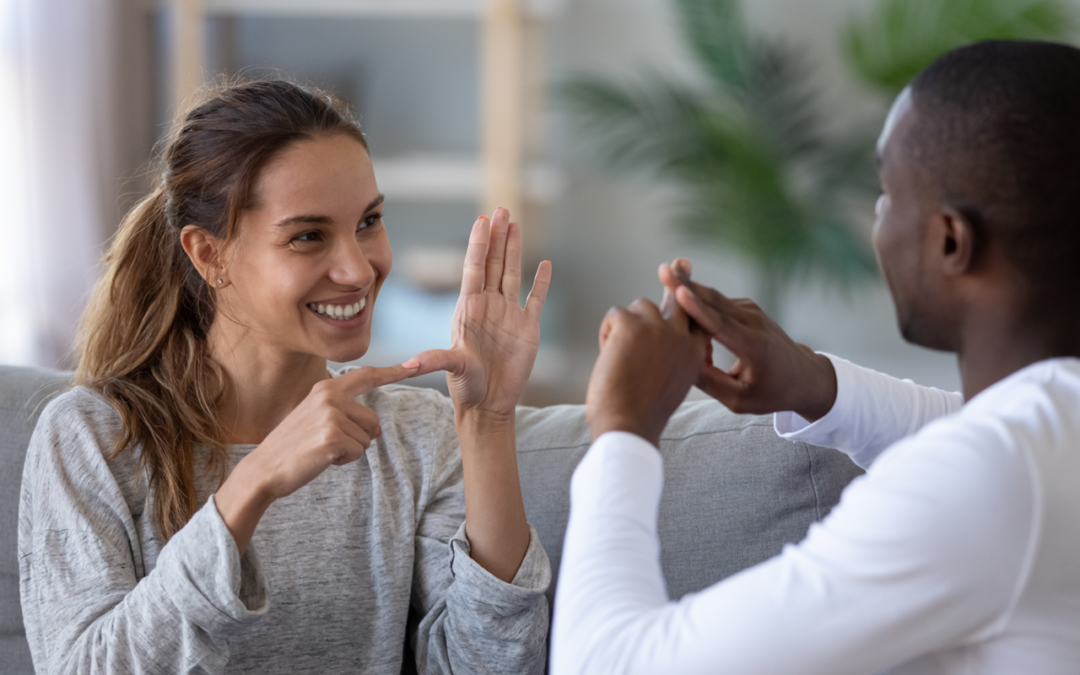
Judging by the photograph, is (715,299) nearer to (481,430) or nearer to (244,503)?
(481,430)

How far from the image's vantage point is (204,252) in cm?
131

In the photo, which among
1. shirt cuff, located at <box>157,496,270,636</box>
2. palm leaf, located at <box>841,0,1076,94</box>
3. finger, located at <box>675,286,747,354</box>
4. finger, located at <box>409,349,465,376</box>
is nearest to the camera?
finger, located at <box>675,286,747,354</box>

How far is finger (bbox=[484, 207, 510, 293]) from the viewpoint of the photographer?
122 cm

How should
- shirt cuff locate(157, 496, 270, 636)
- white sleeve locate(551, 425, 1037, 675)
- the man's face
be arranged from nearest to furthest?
1. white sleeve locate(551, 425, 1037, 675)
2. the man's face
3. shirt cuff locate(157, 496, 270, 636)

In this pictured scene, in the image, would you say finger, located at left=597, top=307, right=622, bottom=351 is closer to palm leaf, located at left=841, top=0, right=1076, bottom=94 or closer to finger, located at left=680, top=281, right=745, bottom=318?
finger, located at left=680, top=281, right=745, bottom=318

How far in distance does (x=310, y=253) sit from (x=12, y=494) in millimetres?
601

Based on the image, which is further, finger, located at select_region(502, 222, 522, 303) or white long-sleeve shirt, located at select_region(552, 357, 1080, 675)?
finger, located at select_region(502, 222, 522, 303)

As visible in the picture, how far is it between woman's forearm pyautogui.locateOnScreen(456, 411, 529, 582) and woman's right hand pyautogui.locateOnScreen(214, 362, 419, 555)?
197mm

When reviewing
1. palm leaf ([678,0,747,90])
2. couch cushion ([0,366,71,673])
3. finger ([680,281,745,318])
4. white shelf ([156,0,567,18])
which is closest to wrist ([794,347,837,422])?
finger ([680,281,745,318])

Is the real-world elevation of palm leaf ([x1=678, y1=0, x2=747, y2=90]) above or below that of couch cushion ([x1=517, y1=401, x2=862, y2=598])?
above

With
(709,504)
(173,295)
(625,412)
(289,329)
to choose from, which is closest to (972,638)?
(625,412)

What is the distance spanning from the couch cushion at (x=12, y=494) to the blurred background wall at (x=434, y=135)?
1.75 m

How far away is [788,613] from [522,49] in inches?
118

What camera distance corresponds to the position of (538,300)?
1234 mm
